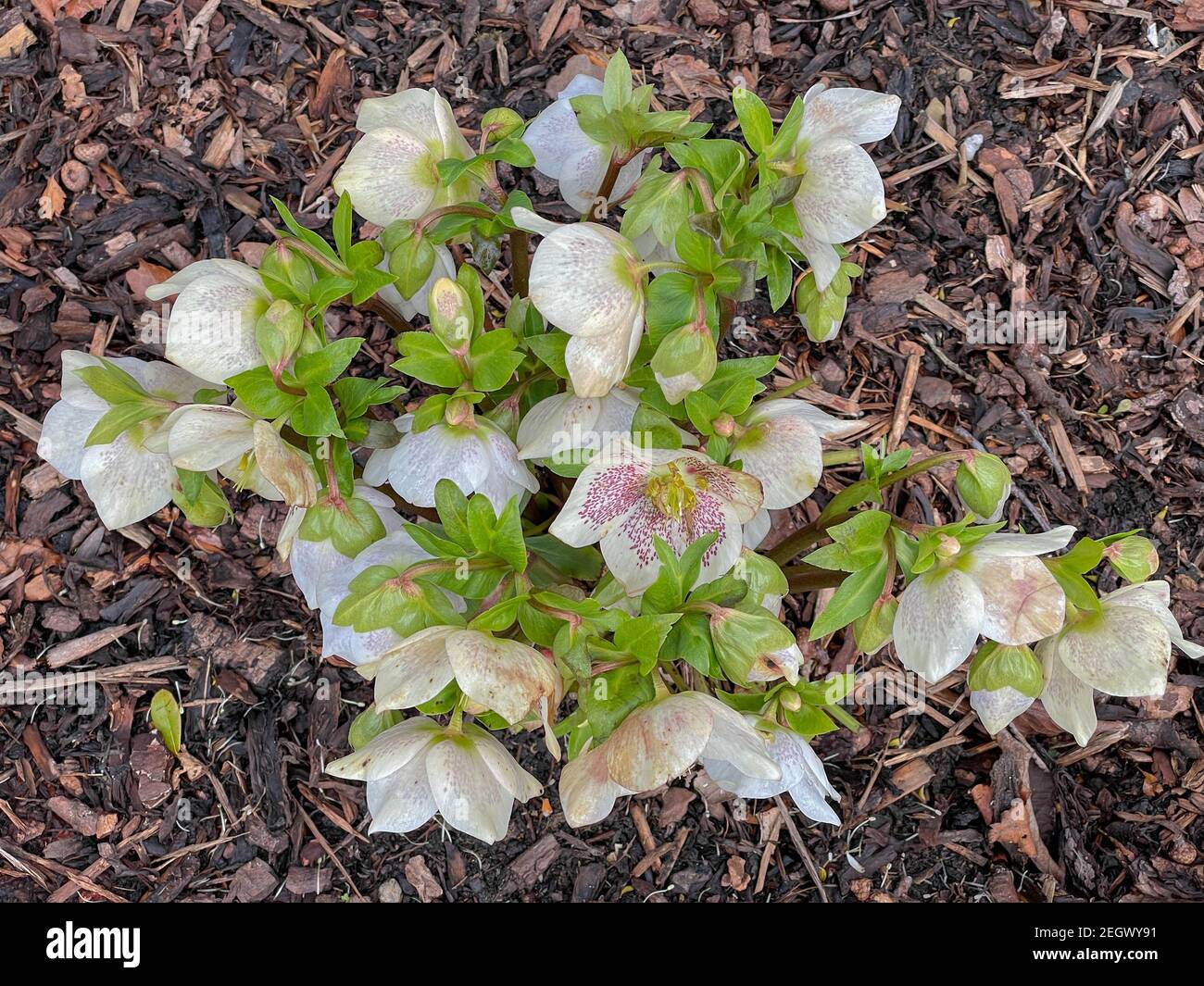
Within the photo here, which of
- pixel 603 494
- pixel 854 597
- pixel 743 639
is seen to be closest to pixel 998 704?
pixel 854 597

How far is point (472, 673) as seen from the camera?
0.74 meters

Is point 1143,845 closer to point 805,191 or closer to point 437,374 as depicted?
point 805,191

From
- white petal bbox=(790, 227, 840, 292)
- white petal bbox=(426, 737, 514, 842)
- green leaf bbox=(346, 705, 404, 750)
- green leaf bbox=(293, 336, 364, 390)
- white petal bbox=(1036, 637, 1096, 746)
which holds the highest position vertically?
white petal bbox=(790, 227, 840, 292)

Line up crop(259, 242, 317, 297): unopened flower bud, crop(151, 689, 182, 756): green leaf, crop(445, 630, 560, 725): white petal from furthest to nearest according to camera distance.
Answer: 1. crop(151, 689, 182, 756): green leaf
2. crop(259, 242, 317, 297): unopened flower bud
3. crop(445, 630, 560, 725): white petal

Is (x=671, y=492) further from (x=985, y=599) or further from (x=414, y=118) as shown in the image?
(x=414, y=118)

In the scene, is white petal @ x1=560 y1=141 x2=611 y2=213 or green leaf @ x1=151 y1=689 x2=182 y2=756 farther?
green leaf @ x1=151 y1=689 x2=182 y2=756

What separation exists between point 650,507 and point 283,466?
30 centimetres

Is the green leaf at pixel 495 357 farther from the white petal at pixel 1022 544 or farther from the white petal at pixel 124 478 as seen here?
the white petal at pixel 1022 544

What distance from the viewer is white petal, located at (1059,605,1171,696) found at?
816mm

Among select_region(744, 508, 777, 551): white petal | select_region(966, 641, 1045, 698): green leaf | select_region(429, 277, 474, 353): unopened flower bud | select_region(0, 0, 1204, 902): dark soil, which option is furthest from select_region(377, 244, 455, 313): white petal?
select_region(966, 641, 1045, 698): green leaf

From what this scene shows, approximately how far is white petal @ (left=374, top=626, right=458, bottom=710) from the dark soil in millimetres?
649

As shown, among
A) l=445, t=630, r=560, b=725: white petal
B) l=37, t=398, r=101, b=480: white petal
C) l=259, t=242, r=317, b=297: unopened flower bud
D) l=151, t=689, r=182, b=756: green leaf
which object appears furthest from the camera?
l=151, t=689, r=182, b=756: green leaf

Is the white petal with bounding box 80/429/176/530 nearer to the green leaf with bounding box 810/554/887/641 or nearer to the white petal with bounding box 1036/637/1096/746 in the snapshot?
the green leaf with bounding box 810/554/887/641

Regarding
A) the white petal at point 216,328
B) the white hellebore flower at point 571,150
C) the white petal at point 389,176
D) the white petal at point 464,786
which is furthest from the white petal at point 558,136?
the white petal at point 464,786
